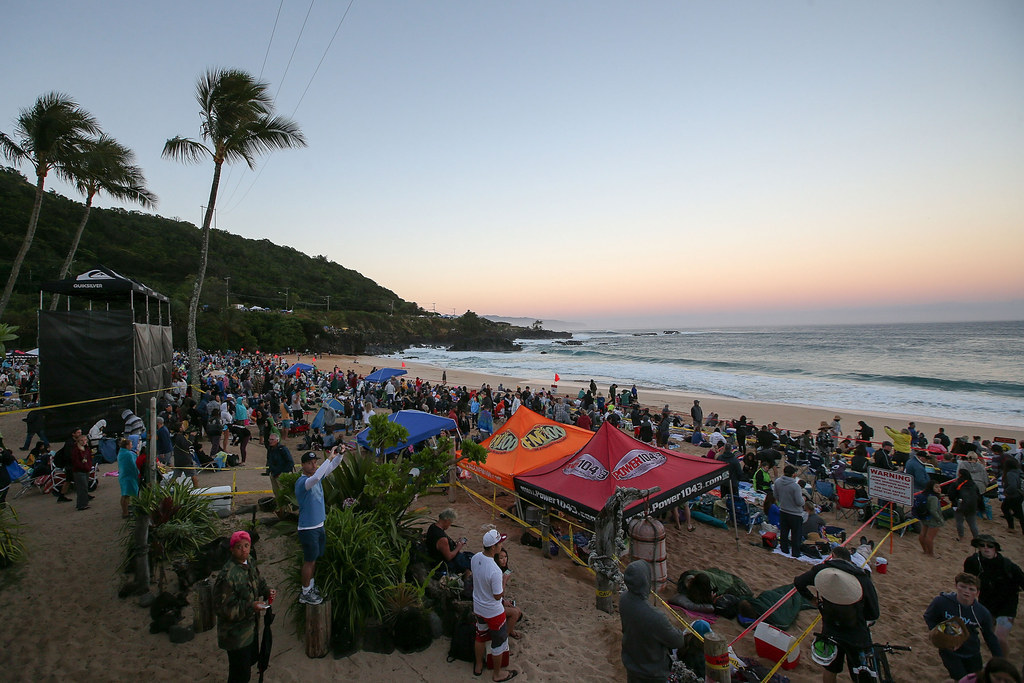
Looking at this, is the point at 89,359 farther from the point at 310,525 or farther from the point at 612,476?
the point at 612,476

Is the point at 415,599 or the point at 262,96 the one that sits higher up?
the point at 262,96

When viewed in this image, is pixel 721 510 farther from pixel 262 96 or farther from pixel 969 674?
pixel 262 96

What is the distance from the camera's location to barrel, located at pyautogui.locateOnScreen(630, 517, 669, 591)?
18.7 feet

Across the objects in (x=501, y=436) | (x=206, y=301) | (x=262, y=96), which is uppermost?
(x=262, y=96)

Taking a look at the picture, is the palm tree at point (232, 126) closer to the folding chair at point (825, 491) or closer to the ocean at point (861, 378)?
the folding chair at point (825, 491)

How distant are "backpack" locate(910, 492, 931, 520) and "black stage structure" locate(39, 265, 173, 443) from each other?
15.4 m

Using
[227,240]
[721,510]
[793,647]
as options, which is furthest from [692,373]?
[227,240]

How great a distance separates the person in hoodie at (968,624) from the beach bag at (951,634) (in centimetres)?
7

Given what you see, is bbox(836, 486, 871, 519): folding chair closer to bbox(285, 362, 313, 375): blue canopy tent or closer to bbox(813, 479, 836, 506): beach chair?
bbox(813, 479, 836, 506): beach chair

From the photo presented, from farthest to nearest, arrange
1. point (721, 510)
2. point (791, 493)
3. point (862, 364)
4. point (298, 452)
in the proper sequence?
1. point (862, 364)
2. point (298, 452)
3. point (721, 510)
4. point (791, 493)

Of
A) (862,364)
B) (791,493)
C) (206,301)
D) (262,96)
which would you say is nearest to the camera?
(791,493)

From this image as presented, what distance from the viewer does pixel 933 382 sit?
113 ft

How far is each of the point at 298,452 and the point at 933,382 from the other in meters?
43.7

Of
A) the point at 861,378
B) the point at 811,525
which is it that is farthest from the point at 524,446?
the point at 861,378
